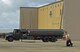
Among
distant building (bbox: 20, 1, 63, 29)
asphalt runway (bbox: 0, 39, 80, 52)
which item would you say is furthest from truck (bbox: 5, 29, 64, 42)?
distant building (bbox: 20, 1, 63, 29)

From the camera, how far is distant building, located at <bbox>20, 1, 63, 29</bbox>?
269ft

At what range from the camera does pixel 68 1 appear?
243 feet

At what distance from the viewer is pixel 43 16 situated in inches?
3816

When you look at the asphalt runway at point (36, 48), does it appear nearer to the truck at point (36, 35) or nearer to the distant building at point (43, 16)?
the truck at point (36, 35)

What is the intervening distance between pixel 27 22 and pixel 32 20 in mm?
1815

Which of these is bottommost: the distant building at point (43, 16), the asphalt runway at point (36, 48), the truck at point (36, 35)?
the asphalt runway at point (36, 48)

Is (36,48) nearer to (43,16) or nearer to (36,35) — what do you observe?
(36,35)

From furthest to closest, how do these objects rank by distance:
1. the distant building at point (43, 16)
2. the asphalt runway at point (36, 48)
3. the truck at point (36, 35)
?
the distant building at point (43, 16) < the truck at point (36, 35) < the asphalt runway at point (36, 48)

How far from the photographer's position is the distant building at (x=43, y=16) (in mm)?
81938

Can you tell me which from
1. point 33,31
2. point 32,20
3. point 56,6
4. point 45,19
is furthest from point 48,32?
point 32,20

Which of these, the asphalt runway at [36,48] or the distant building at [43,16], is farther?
the distant building at [43,16]

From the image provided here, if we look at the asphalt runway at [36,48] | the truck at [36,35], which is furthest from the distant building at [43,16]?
the asphalt runway at [36,48]

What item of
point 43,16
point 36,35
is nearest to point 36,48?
point 36,35

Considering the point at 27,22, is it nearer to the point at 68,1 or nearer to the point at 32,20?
the point at 32,20
